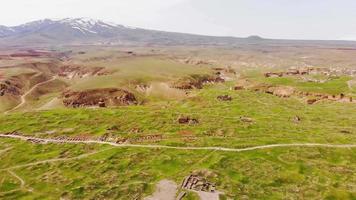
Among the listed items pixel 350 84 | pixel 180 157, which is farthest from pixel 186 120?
pixel 350 84

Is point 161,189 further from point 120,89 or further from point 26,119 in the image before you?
point 120,89

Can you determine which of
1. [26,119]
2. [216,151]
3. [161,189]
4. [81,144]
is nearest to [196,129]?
[216,151]

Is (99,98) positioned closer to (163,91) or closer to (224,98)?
(163,91)

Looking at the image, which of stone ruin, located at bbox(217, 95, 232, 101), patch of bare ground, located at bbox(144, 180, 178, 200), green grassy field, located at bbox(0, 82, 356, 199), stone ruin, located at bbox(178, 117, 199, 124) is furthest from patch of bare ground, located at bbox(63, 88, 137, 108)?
patch of bare ground, located at bbox(144, 180, 178, 200)

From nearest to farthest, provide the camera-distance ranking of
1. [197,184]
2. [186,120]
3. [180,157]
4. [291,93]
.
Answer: [197,184]
[180,157]
[186,120]
[291,93]

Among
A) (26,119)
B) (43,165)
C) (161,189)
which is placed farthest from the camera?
(26,119)

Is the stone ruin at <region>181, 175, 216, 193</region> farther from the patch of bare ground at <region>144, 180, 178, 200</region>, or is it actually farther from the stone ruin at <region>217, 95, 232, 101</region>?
the stone ruin at <region>217, 95, 232, 101</region>
